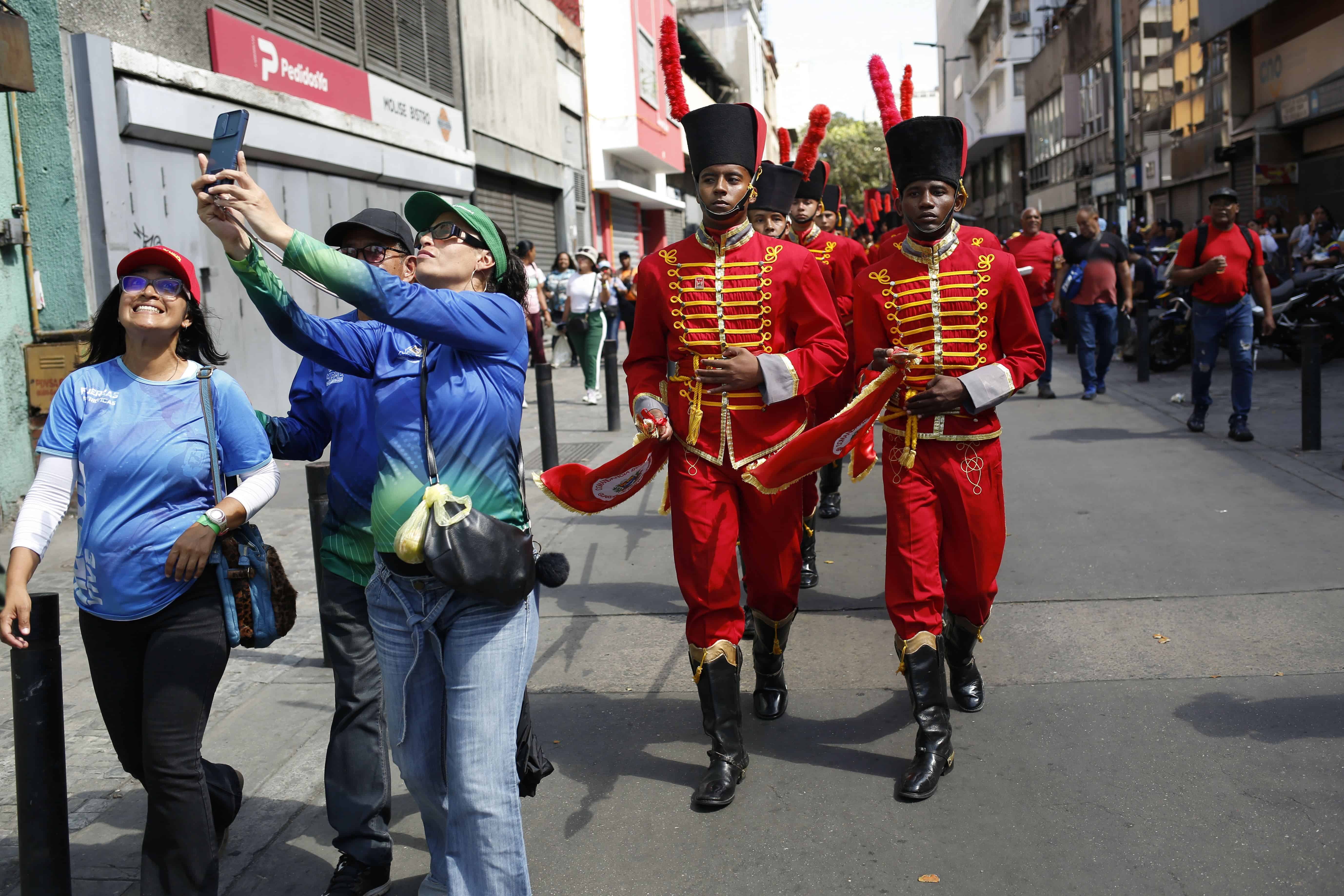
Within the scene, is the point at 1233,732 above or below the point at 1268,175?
below

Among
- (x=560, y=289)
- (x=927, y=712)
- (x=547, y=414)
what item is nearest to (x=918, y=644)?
(x=927, y=712)

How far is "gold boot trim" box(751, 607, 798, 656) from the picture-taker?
4547 mm

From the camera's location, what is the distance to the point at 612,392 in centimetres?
1238

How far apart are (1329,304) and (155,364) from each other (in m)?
14.6

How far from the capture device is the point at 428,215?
3.16m

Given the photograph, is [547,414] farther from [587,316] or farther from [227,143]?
[227,143]

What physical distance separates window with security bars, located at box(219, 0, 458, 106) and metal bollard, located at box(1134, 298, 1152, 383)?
1031 cm

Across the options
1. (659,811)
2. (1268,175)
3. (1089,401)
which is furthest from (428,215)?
(1268,175)

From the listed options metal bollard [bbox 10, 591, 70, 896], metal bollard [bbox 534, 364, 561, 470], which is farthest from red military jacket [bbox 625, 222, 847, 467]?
metal bollard [bbox 534, 364, 561, 470]

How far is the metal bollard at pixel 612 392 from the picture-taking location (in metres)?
11.8

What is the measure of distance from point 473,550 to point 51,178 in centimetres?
837

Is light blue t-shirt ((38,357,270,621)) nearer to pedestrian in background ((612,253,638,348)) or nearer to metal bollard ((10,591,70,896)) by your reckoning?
metal bollard ((10,591,70,896))

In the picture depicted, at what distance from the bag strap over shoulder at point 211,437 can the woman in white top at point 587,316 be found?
38.2 ft

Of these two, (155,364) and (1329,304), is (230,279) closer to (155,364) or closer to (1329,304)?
(155,364)
